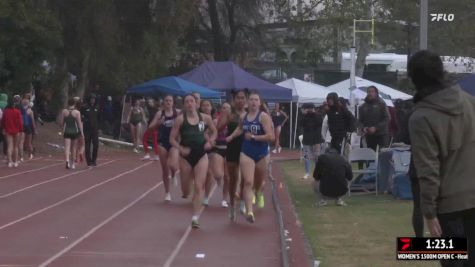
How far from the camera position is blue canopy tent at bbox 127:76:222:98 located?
33.4m

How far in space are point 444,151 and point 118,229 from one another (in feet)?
29.2

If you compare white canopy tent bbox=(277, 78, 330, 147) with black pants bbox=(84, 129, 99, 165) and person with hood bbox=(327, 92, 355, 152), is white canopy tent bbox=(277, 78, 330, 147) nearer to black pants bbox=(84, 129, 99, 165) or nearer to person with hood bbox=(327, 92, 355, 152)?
black pants bbox=(84, 129, 99, 165)

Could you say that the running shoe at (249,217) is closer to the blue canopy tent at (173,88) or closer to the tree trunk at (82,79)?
the blue canopy tent at (173,88)

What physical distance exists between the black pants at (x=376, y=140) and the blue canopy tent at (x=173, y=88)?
41.9 feet

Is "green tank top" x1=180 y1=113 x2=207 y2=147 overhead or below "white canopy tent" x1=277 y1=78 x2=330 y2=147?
overhead

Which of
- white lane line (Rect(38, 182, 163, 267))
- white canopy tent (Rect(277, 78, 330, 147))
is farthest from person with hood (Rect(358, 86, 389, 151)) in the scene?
white canopy tent (Rect(277, 78, 330, 147))

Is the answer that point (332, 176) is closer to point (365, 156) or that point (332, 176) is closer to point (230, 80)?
point (365, 156)

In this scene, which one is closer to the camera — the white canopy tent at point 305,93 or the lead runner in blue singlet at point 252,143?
Result: the lead runner in blue singlet at point 252,143

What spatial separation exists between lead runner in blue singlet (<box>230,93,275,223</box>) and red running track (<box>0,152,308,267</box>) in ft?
2.28

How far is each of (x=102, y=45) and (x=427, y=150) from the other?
32.5 metres

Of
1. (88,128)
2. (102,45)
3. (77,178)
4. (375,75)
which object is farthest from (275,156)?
(375,75)

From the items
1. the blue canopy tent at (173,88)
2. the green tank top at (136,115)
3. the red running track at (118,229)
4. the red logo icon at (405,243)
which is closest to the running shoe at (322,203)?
the red running track at (118,229)

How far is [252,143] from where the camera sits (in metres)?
14.6

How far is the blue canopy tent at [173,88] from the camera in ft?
109
